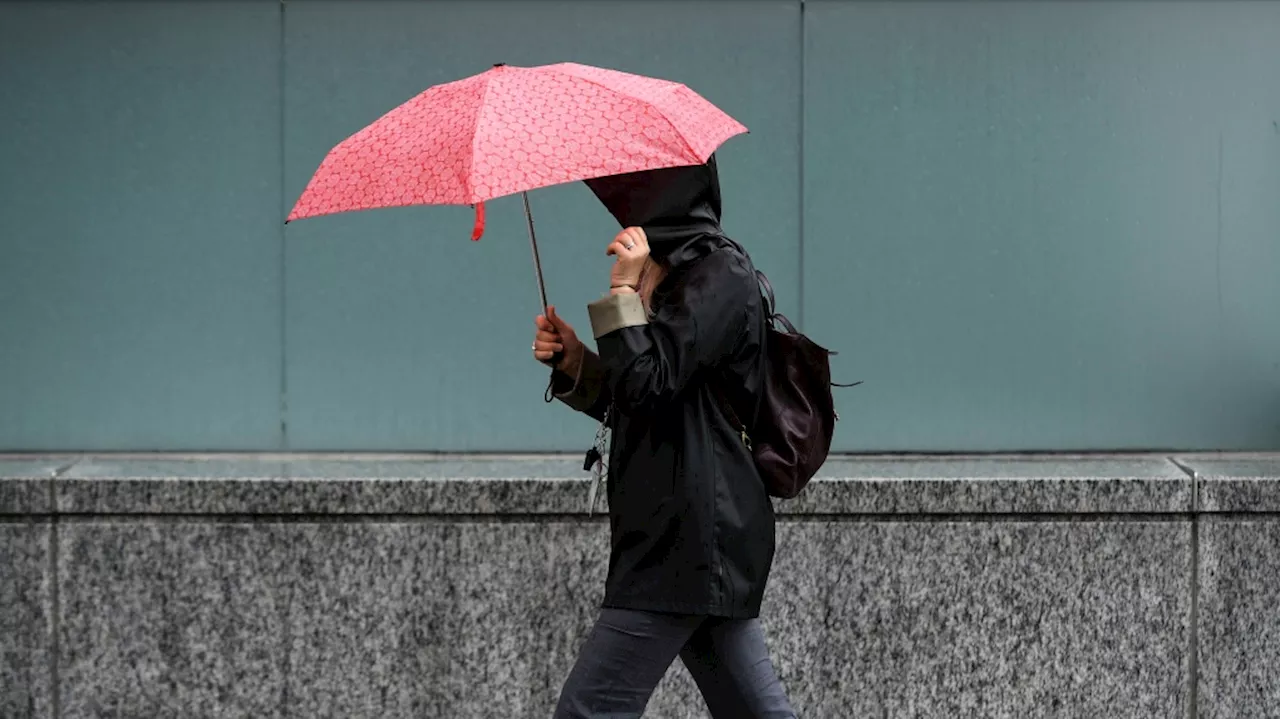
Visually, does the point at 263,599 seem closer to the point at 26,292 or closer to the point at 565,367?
the point at 26,292

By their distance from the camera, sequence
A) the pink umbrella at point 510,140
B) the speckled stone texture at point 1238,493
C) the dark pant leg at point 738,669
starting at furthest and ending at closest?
the speckled stone texture at point 1238,493 → the dark pant leg at point 738,669 → the pink umbrella at point 510,140

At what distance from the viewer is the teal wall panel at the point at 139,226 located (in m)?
5.74

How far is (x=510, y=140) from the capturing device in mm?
3027

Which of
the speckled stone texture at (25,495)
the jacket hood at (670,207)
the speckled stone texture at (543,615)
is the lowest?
the speckled stone texture at (543,615)

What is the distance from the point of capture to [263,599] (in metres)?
5.11

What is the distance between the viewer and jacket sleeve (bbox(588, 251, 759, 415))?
10.6ft

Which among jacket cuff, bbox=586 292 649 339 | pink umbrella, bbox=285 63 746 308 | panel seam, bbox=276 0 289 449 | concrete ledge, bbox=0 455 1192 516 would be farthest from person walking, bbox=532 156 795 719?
panel seam, bbox=276 0 289 449

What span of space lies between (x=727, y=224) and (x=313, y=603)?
1.93 m

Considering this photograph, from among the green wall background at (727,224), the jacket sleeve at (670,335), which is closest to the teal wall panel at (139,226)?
the green wall background at (727,224)

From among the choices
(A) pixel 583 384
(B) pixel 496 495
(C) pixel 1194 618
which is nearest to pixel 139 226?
(B) pixel 496 495

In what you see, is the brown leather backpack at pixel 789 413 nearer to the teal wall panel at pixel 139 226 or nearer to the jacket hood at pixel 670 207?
the jacket hood at pixel 670 207

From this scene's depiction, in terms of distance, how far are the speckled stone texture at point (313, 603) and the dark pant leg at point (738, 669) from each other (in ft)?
5.15

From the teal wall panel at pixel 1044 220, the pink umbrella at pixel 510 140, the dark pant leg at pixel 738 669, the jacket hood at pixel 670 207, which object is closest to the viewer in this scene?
the pink umbrella at pixel 510 140

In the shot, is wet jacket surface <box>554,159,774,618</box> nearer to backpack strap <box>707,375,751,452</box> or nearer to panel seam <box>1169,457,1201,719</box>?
backpack strap <box>707,375,751,452</box>
